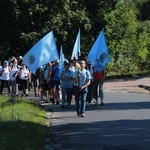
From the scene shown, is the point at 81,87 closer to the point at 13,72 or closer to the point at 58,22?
the point at 13,72

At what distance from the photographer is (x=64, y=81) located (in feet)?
58.5

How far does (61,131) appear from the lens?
12227 millimetres

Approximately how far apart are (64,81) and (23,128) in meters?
6.40

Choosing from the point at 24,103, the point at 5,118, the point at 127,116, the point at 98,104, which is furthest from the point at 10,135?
the point at 98,104

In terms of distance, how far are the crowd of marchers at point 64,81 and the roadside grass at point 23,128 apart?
1.47 metres

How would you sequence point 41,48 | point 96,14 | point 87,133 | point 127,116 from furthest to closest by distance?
point 96,14 < point 41,48 < point 127,116 < point 87,133

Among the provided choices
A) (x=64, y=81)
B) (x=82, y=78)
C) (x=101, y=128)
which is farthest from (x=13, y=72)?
(x=101, y=128)

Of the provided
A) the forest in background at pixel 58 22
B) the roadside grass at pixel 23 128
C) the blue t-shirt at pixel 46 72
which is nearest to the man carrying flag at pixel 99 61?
the blue t-shirt at pixel 46 72

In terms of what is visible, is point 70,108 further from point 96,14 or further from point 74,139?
point 96,14

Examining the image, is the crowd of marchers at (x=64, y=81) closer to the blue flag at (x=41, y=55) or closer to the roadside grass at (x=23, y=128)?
the blue flag at (x=41, y=55)

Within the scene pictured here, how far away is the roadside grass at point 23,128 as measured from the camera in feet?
31.8

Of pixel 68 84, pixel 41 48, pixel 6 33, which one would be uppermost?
pixel 6 33

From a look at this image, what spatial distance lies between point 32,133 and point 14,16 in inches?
912

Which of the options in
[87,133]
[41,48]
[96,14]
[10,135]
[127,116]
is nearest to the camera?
[10,135]
